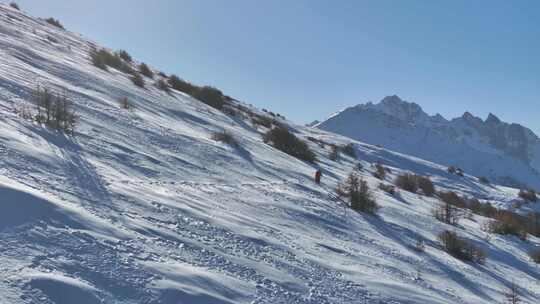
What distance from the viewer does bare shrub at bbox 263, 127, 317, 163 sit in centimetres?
1099

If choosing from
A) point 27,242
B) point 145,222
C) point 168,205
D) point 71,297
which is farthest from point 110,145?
point 71,297

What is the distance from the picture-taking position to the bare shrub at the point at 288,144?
11.0 metres

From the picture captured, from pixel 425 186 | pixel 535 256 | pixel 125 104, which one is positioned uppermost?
pixel 125 104

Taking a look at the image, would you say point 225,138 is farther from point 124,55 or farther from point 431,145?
point 431,145

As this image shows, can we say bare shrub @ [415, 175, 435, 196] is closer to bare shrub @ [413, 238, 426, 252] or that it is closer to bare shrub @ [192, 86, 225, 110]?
bare shrub @ [192, 86, 225, 110]

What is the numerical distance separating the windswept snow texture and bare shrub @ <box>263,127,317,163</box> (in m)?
2.54

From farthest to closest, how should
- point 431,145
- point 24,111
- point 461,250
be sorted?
point 431,145 < point 461,250 < point 24,111


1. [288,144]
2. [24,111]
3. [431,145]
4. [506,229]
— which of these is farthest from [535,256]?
[431,145]

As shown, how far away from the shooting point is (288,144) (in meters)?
11.2

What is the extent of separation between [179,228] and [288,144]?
7626 millimetres

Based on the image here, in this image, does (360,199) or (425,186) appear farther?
(425,186)

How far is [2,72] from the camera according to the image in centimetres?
655

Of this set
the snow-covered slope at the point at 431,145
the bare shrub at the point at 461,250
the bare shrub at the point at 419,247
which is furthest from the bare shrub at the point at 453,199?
the snow-covered slope at the point at 431,145

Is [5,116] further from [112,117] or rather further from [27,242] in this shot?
[27,242]
